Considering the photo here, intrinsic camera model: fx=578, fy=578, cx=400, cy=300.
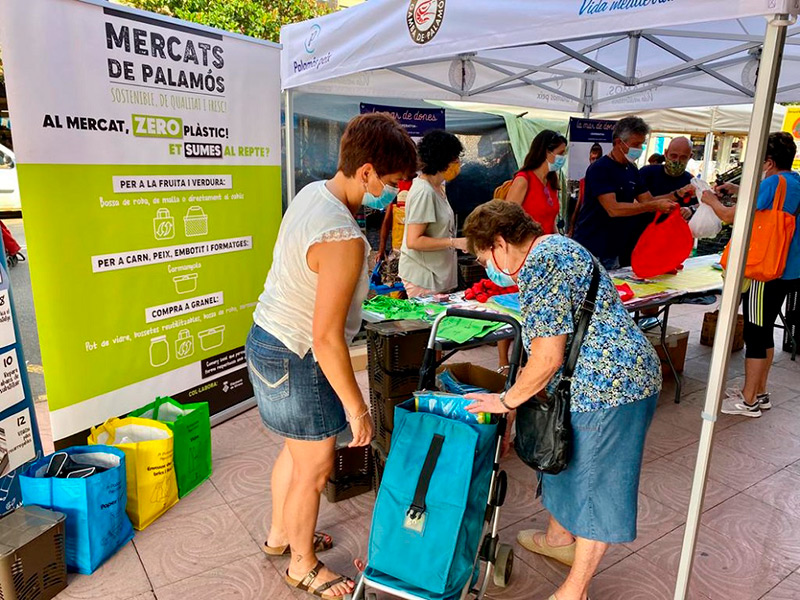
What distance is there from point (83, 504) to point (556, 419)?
5.82ft

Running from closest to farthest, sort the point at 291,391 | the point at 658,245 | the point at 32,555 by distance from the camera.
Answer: the point at 291,391, the point at 32,555, the point at 658,245

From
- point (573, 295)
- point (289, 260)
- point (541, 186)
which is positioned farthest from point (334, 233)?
point (541, 186)

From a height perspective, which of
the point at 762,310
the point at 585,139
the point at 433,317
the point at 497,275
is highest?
the point at 585,139

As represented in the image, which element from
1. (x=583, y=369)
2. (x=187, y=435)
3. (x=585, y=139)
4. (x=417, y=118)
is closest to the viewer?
(x=583, y=369)

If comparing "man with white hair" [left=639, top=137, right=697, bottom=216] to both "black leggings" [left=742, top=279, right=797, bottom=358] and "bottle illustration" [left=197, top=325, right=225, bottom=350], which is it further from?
"bottle illustration" [left=197, top=325, right=225, bottom=350]

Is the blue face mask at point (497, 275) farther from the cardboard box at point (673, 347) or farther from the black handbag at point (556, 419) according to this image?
the cardboard box at point (673, 347)

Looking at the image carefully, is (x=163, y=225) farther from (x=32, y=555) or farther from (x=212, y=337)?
(x=32, y=555)

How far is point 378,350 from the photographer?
2.68 metres

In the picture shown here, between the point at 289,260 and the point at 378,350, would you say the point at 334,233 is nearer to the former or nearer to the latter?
the point at 289,260

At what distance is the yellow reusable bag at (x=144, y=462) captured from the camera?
2471 mm

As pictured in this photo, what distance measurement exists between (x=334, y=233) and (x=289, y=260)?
21cm

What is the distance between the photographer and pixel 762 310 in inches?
141


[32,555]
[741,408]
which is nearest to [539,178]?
[741,408]

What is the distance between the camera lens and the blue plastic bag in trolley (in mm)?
1720
